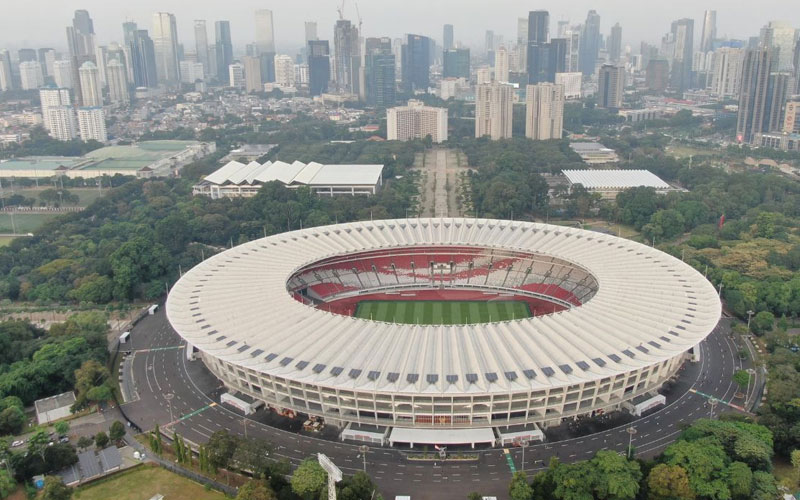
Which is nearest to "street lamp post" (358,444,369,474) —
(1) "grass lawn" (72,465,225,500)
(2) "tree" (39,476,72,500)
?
(1) "grass lawn" (72,465,225,500)

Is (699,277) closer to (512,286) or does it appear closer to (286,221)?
(512,286)

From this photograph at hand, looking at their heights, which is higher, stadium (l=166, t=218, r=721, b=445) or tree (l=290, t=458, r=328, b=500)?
stadium (l=166, t=218, r=721, b=445)

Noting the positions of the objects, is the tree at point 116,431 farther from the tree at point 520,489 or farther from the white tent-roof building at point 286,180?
the white tent-roof building at point 286,180

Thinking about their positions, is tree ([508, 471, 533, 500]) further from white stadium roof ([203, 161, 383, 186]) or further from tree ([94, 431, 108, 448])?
white stadium roof ([203, 161, 383, 186])

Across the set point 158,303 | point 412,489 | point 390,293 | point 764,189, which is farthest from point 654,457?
point 764,189

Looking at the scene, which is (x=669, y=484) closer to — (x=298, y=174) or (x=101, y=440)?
(x=101, y=440)
